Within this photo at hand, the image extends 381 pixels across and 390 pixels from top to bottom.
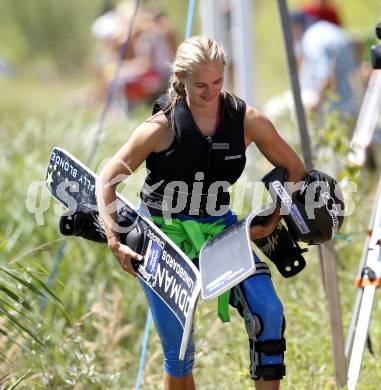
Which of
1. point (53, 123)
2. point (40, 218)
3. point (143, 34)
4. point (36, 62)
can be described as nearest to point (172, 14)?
point (36, 62)

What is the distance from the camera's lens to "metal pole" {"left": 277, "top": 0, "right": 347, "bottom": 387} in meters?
4.80

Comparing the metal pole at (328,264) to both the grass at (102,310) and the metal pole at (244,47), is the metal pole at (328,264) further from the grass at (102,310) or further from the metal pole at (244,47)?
the metal pole at (244,47)

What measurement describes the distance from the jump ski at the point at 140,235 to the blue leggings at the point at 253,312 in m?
0.19

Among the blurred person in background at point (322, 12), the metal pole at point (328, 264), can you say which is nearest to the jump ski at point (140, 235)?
the metal pole at point (328, 264)

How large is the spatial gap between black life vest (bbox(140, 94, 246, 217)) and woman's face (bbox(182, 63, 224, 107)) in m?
0.09

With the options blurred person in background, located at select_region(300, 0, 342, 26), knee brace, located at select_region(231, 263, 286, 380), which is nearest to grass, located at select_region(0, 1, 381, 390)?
knee brace, located at select_region(231, 263, 286, 380)

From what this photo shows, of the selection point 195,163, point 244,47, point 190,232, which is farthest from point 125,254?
point 244,47

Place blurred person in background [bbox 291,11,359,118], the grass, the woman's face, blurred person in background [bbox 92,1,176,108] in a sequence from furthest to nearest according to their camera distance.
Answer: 1. blurred person in background [bbox 92,1,176,108]
2. blurred person in background [bbox 291,11,359,118]
3. the grass
4. the woman's face

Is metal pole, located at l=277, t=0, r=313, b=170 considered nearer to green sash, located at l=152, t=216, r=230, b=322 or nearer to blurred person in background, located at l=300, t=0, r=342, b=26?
green sash, located at l=152, t=216, r=230, b=322

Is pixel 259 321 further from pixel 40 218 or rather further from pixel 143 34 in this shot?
pixel 143 34

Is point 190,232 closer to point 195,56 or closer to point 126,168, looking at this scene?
point 126,168

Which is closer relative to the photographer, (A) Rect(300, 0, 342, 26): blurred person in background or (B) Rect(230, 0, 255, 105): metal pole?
(B) Rect(230, 0, 255, 105): metal pole

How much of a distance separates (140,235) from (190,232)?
208 mm

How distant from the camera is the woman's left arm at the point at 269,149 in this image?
4.28m
